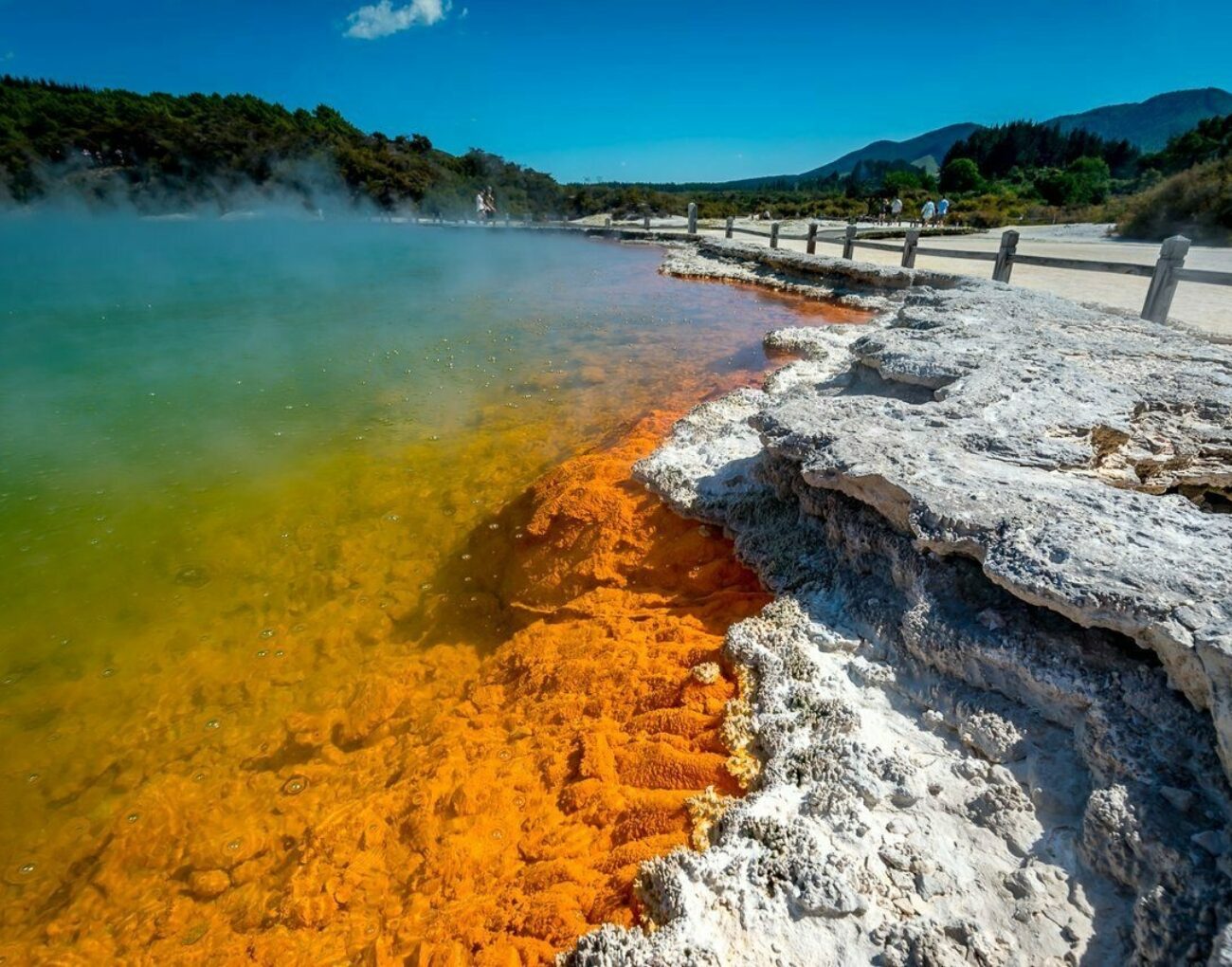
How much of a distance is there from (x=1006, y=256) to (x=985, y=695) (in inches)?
386

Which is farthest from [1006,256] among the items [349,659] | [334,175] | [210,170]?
[210,170]

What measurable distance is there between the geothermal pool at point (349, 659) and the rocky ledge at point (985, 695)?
1.17 feet

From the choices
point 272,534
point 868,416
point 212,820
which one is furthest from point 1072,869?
point 272,534

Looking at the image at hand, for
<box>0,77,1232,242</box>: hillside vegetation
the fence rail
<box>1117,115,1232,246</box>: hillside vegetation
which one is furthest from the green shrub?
the fence rail

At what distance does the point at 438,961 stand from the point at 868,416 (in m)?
3.50

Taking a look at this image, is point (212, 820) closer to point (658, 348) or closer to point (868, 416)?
point (868, 416)

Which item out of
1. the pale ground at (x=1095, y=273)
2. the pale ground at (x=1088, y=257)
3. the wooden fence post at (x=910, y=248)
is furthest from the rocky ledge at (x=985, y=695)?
the wooden fence post at (x=910, y=248)

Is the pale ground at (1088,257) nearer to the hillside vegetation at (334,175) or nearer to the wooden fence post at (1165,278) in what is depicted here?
the wooden fence post at (1165,278)

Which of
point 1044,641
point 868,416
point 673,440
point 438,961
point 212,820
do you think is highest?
point 868,416

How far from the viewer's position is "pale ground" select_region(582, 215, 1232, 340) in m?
8.58

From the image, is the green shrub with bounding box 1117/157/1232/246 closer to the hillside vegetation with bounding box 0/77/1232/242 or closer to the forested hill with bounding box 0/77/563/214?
the hillside vegetation with bounding box 0/77/1232/242

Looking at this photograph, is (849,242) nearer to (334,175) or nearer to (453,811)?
(453,811)

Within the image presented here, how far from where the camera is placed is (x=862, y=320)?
10539 mm

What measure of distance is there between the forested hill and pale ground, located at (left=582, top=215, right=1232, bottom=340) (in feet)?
86.1
